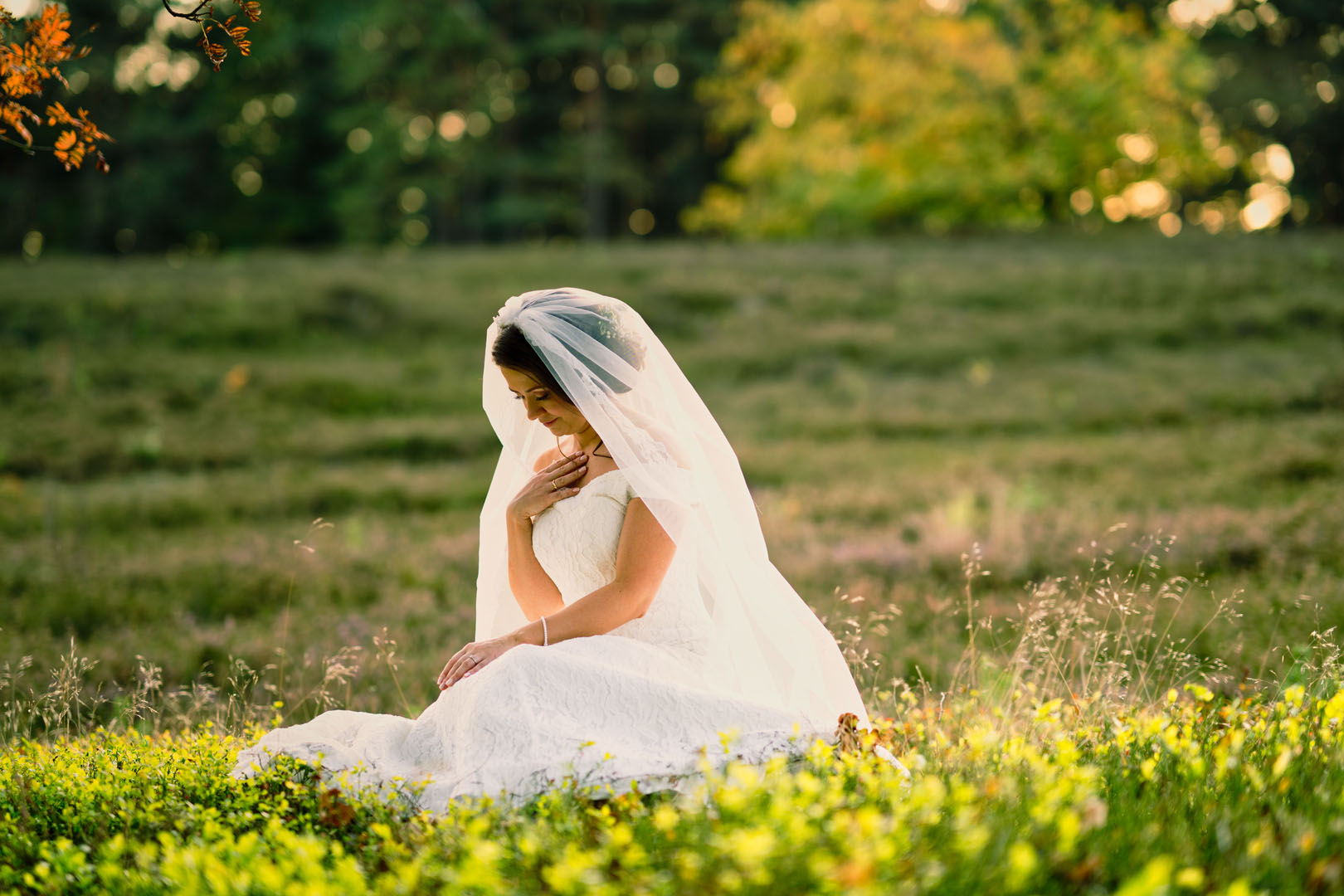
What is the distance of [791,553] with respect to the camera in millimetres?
9094

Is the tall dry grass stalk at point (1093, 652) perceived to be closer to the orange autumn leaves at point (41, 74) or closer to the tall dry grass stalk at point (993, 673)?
the tall dry grass stalk at point (993, 673)

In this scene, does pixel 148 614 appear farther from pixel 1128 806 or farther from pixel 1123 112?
pixel 1123 112

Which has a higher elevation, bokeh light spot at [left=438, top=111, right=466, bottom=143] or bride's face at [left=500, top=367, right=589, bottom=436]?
bokeh light spot at [left=438, top=111, right=466, bottom=143]

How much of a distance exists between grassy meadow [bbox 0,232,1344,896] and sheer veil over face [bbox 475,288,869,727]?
1.42 ft

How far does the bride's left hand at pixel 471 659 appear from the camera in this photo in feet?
12.5

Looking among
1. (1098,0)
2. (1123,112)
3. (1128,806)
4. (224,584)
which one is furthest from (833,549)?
(1098,0)

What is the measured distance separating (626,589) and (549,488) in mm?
577

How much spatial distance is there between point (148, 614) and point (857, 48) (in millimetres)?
23754

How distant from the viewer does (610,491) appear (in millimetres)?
4043

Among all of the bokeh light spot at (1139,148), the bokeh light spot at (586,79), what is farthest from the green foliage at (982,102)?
the bokeh light spot at (586,79)

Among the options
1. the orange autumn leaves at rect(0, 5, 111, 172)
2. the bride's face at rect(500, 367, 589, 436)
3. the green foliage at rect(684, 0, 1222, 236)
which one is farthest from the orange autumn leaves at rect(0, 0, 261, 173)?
the green foliage at rect(684, 0, 1222, 236)

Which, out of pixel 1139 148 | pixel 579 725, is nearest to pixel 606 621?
pixel 579 725

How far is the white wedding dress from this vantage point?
10.9ft

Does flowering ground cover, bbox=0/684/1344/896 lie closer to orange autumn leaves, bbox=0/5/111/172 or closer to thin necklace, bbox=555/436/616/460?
thin necklace, bbox=555/436/616/460
